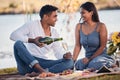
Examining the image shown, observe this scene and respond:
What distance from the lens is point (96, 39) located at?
3.23 m

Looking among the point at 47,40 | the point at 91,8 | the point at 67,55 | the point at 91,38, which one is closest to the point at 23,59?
the point at 47,40

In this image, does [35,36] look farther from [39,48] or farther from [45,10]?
[45,10]

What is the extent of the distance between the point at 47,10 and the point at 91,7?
0.41 m

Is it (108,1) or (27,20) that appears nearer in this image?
(27,20)

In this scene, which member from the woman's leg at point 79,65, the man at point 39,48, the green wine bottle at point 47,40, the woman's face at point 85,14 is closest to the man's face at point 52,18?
the man at point 39,48

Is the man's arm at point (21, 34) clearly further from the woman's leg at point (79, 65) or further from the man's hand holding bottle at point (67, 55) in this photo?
A: the woman's leg at point (79, 65)

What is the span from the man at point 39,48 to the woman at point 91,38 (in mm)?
164

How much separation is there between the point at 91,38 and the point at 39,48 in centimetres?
49

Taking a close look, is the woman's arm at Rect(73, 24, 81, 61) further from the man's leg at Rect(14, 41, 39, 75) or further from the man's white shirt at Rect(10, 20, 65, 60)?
the man's leg at Rect(14, 41, 39, 75)

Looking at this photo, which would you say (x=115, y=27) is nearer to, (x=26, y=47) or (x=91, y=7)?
A: (x=91, y=7)

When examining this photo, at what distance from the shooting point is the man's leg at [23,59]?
3025 millimetres

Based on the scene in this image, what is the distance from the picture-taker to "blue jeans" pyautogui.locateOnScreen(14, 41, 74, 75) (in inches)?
119

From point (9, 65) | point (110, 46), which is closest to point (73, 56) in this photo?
point (110, 46)

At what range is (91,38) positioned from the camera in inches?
127
